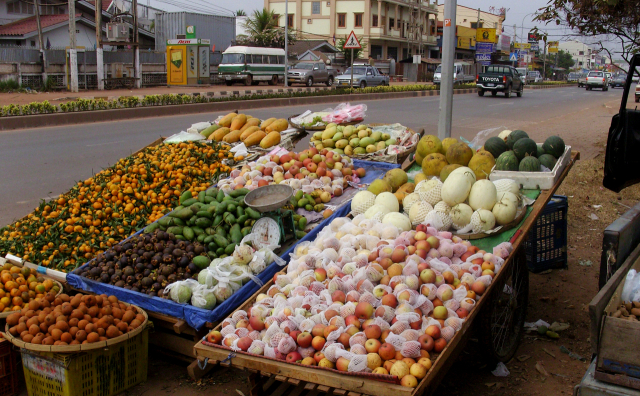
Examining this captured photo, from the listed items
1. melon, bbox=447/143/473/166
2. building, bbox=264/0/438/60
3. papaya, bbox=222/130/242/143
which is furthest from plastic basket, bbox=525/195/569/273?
building, bbox=264/0/438/60

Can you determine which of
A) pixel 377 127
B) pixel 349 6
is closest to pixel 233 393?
pixel 377 127

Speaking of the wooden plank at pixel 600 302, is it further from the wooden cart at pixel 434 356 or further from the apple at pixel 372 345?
the apple at pixel 372 345

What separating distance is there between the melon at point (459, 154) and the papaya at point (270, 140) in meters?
2.18

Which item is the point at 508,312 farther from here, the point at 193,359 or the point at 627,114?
the point at 193,359

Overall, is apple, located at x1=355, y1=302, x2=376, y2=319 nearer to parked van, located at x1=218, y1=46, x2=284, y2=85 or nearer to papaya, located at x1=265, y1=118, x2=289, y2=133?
papaya, located at x1=265, y1=118, x2=289, y2=133

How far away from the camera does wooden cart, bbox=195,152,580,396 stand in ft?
8.40

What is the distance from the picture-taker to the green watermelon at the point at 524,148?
16.0 ft

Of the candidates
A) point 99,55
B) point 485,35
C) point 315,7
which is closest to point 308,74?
point 99,55

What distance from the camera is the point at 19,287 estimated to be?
12.0 feet

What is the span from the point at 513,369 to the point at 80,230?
3.38 m

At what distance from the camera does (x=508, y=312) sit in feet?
12.1

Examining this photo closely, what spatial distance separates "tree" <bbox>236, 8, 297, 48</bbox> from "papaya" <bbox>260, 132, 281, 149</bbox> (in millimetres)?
43400

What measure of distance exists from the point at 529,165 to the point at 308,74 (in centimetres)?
2975

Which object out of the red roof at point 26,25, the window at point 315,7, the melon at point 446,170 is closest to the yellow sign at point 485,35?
the window at point 315,7
